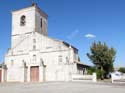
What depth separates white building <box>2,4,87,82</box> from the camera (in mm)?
38125

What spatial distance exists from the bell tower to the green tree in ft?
41.2

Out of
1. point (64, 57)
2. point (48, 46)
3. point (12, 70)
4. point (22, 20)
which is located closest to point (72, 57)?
A: point (64, 57)

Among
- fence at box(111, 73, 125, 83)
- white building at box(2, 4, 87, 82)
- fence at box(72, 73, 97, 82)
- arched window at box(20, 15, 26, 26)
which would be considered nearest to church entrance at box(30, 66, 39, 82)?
white building at box(2, 4, 87, 82)

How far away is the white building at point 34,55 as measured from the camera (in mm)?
38125

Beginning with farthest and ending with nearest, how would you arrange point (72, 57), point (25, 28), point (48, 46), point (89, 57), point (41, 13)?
point (41, 13) → point (25, 28) → point (89, 57) → point (48, 46) → point (72, 57)

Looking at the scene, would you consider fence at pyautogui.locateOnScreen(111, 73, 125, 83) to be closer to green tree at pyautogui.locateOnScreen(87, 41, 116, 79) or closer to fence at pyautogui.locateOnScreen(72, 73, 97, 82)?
fence at pyautogui.locateOnScreen(72, 73, 97, 82)

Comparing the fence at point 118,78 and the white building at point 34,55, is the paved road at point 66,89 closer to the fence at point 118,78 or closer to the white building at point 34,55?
the fence at point 118,78

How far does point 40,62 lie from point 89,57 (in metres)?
10.1

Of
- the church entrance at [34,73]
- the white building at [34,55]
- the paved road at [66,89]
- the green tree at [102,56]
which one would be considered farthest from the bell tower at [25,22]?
the paved road at [66,89]

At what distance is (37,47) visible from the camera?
4134 centimetres

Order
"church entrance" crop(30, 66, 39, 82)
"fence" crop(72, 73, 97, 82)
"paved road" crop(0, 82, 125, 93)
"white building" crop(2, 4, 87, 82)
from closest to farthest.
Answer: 1. "paved road" crop(0, 82, 125, 93)
2. "fence" crop(72, 73, 97, 82)
3. "white building" crop(2, 4, 87, 82)
4. "church entrance" crop(30, 66, 39, 82)

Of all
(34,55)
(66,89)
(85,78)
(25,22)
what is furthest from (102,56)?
(66,89)

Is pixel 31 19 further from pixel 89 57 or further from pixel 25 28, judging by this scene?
pixel 89 57

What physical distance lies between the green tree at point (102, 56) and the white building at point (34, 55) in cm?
311
